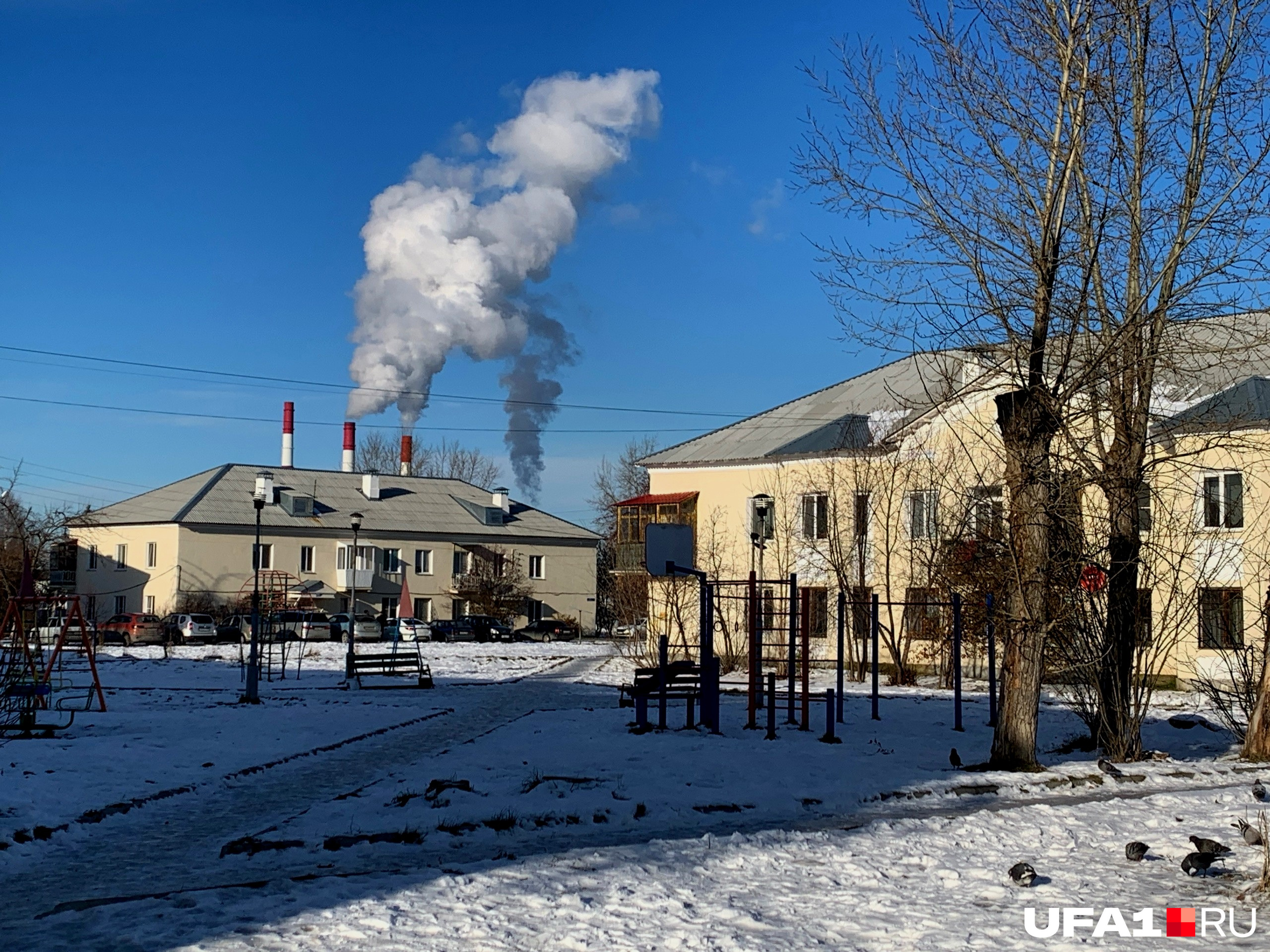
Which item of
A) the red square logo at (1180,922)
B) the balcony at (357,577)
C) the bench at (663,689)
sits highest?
the balcony at (357,577)

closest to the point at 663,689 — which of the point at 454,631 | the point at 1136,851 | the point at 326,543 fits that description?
the point at 1136,851

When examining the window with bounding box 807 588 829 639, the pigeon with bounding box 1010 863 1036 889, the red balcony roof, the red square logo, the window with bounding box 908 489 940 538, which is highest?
the red balcony roof

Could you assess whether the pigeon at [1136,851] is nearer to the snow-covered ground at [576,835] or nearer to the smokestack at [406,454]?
the snow-covered ground at [576,835]

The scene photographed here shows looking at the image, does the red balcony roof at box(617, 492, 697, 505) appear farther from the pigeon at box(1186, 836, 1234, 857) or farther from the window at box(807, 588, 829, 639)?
the pigeon at box(1186, 836, 1234, 857)

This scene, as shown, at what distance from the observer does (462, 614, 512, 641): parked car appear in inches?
2180

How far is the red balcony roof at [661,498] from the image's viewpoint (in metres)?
41.7

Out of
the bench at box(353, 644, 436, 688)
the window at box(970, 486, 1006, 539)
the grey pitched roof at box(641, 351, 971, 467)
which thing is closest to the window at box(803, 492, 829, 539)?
the grey pitched roof at box(641, 351, 971, 467)

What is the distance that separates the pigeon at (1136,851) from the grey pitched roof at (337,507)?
183 ft

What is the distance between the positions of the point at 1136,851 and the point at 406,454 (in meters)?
68.6

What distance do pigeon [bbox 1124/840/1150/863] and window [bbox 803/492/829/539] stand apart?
2574 centimetres

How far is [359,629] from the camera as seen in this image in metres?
48.0

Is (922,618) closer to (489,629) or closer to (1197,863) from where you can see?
(1197,863)

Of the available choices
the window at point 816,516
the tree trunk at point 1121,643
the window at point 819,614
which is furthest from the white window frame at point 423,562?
the tree trunk at point 1121,643
